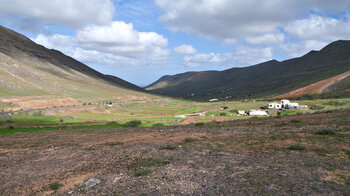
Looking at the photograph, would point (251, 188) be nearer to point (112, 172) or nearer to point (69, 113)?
point (112, 172)

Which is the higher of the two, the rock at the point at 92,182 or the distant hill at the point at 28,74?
the distant hill at the point at 28,74

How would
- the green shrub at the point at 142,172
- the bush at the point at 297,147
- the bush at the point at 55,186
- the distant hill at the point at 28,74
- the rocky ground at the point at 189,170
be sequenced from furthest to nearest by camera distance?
the distant hill at the point at 28,74, the bush at the point at 297,147, the green shrub at the point at 142,172, the bush at the point at 55,186, the rocky ground at the point at 189,170

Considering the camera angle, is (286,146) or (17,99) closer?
(286,146)

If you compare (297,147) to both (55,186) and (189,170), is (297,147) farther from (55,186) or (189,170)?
(55,186)

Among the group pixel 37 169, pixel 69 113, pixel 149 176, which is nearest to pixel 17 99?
pixel 69 113

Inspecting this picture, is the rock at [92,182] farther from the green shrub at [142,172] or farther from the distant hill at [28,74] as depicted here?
the distant hill at [28,74]

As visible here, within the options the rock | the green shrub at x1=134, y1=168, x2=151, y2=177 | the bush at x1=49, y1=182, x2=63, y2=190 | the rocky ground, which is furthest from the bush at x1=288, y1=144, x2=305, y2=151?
the bush at x1=49, y1=182, x2=63, y2=190

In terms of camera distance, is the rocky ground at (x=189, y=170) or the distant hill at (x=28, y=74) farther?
the distant hill at (x=28, y=74)

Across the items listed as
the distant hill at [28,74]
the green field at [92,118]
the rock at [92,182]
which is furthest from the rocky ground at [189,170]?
the distant hill at [28,74]

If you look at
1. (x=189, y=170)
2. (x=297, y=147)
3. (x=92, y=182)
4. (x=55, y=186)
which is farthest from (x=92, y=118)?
(x=297, y=147)

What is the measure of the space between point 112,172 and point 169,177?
3.77 metres

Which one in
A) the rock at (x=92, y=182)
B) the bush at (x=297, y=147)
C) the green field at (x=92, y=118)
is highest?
the bush at (x=297, y=147)

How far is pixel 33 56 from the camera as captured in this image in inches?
6378

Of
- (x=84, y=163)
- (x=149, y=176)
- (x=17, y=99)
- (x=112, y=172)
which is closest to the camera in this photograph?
(x=149, y=176)
